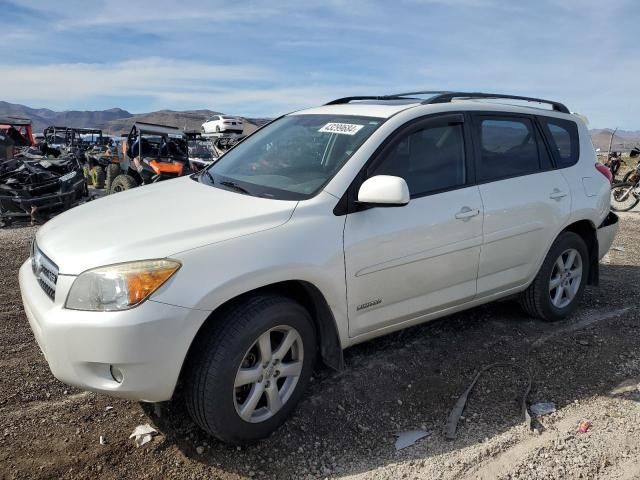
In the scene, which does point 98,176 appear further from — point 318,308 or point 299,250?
point 299,250

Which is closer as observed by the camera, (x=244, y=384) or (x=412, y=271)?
(x=244, y=384)

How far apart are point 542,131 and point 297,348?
273 cm

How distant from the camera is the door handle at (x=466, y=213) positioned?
3377 millimetres

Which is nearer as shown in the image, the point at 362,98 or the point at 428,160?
the point at 428,160

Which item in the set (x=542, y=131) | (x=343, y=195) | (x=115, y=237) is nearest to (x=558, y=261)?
(x=542, y=131)

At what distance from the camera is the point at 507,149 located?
12.7 feet

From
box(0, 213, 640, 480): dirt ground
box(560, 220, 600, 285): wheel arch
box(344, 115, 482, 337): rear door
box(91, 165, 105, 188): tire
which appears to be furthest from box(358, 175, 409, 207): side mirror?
box(91, 165, 105, 188): tire

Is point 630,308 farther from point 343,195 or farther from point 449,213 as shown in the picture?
point 343,195

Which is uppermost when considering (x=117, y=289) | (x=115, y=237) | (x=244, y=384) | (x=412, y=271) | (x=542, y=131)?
(x=542, y=131)

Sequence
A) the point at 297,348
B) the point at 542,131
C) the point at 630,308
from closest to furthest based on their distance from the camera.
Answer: the point at 297,348
the point at 542,131
the point at 630,308

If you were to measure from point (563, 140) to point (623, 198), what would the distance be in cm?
871

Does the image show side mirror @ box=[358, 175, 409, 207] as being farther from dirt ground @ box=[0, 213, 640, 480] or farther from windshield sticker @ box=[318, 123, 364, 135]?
→ dirt ground @ box=[0, 213, 640, 480]

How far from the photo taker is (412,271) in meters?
3.18

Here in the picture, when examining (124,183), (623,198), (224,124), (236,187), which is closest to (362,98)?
(236,187)
